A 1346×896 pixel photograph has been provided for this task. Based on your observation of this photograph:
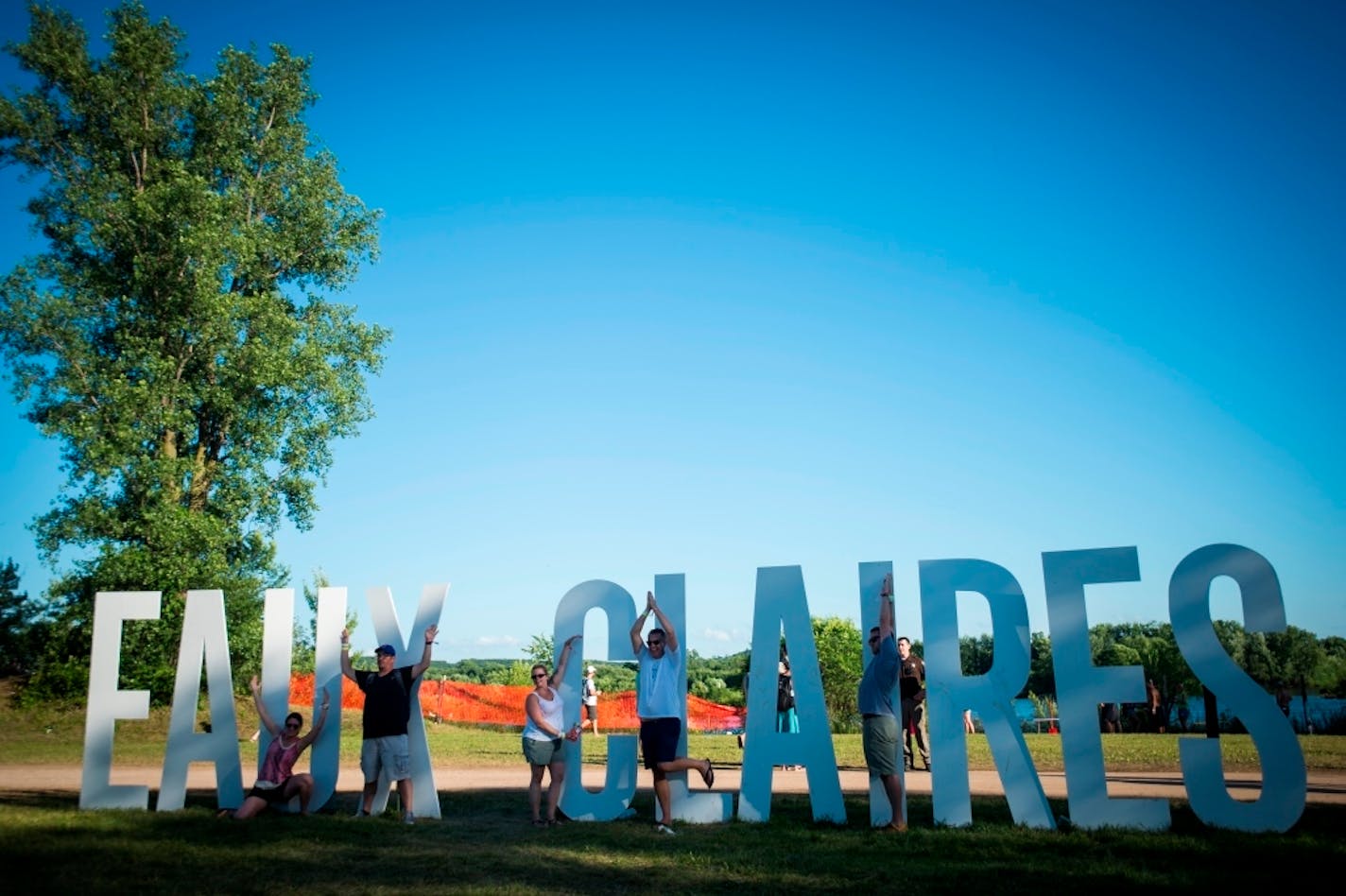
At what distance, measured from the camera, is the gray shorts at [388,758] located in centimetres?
1094

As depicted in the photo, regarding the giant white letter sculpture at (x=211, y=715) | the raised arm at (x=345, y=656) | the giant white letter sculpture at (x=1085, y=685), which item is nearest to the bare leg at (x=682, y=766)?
the giant white letter sculpture at (x=1085, y=685)

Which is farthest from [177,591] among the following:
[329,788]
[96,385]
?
[329,788]

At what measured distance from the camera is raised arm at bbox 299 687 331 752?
37.4ft

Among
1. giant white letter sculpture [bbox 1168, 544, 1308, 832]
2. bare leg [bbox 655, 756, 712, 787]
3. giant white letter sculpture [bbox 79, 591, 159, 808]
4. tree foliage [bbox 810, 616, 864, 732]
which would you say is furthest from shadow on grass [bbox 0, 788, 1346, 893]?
tree foliage [bbox 810, 616, 864, 732]

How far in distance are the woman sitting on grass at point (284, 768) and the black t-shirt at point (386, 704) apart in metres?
0.84

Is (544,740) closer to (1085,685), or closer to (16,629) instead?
(1085,685)

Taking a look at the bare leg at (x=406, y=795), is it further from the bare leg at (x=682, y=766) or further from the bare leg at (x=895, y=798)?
the bare leg at (x=895, y=798)

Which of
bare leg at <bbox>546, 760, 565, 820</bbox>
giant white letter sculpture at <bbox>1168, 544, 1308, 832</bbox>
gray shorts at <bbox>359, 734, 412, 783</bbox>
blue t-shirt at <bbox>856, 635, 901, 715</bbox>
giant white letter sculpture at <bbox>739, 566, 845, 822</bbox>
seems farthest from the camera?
gray shorts at <bbox>359, 734, 412, 783</bbox>

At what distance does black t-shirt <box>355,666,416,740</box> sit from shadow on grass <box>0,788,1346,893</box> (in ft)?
3.47

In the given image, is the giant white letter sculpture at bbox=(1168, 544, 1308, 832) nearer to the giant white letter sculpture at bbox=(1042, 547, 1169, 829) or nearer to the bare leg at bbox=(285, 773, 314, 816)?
the giant white letter sculpture at bbox=(1042, 547, 1169, 829)

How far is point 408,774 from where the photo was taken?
11.0 m

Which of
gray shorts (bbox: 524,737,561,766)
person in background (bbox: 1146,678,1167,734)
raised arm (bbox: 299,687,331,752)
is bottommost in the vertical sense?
person in background (bbox: 1146,678,1167,734)

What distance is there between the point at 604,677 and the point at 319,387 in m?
33.6

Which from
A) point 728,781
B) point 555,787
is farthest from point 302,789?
point 728,781
